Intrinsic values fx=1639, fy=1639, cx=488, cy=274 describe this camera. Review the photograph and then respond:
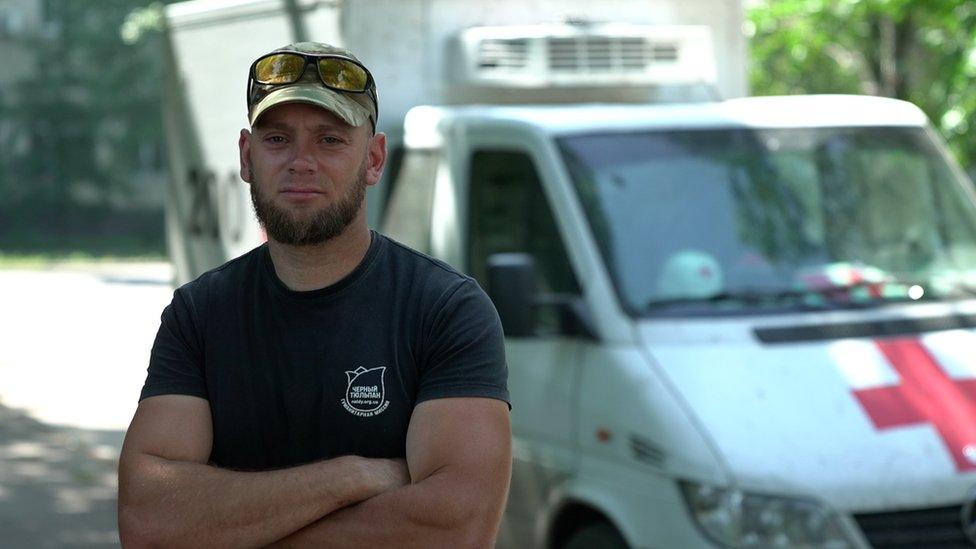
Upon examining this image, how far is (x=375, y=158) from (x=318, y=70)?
22cm

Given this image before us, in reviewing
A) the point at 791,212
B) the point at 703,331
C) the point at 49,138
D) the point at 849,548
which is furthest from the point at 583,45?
the point at 49,138

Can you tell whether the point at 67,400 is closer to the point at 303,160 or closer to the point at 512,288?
the point at 512,288

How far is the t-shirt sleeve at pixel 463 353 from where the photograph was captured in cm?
298

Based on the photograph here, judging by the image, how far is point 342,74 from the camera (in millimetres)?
3062

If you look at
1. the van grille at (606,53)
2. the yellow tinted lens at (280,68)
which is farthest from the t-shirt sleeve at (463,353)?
the van grille at (606,53)

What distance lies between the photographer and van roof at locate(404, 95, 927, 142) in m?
6.38

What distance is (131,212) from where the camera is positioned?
45500 millimetres

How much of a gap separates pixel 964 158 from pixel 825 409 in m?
6.25

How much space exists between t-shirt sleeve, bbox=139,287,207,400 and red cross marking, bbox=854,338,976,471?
2864mm

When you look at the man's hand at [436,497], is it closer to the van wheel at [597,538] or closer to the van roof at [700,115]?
the van wheel at [597,538]

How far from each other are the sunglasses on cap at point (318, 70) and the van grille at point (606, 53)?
173 inches

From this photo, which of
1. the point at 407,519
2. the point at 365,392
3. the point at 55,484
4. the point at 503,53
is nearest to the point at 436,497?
the point at 407,519

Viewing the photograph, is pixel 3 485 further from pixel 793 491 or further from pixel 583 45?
pixel 793 491

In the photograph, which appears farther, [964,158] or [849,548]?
[964,158]
